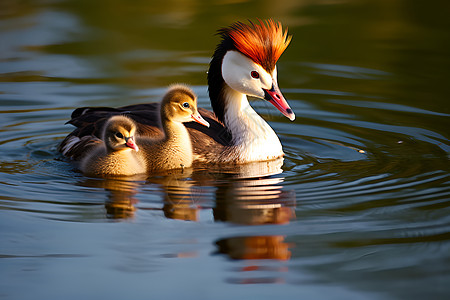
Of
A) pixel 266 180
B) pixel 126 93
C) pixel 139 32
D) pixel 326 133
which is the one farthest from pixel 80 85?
pixel 266 180

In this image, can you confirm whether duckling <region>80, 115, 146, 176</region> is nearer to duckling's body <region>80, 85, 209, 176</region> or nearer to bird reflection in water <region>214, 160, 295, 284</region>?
duckling's body <region>80, 85, 209, 176</region>

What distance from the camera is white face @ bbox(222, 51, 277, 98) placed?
8.08 metres

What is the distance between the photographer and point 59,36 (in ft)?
44.0

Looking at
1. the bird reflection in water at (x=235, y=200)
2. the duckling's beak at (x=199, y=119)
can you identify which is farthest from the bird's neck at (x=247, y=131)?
the duckling's beak at (x=199, y=119)

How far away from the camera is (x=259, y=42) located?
7.92 metres

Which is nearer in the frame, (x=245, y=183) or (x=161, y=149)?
(x=245, y=183)

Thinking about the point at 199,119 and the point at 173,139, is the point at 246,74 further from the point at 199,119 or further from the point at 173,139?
the point at 173,139

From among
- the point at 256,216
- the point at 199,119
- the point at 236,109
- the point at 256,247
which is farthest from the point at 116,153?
the point at 256,247

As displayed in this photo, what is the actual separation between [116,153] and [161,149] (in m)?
0.48

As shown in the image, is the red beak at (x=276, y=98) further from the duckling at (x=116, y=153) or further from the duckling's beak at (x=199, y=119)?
the duckling at (x=116, y=153)

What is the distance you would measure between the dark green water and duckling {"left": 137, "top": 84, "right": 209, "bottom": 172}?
186 mm

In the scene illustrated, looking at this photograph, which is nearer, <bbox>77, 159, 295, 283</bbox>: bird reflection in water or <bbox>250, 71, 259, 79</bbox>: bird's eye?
<bbox>77, 159, 295, 283</bbox>: bird reflection in water

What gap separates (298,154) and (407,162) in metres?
1.17

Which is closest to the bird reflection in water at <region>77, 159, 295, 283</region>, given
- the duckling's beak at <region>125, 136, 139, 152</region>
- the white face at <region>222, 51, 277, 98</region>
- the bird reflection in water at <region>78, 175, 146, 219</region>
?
the bird reflection in water at <region>78, 175, 146, 219</region>
